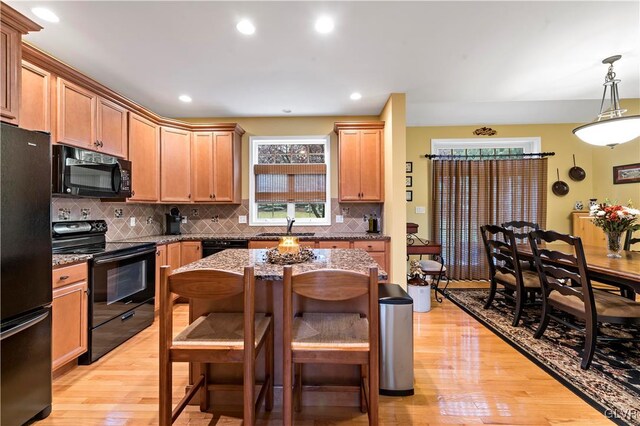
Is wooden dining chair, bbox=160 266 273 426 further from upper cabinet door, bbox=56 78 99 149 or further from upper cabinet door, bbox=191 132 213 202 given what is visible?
upper cabinet door, bbox=191 132 213 202

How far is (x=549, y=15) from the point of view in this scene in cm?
217

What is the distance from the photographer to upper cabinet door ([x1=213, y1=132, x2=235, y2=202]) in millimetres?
4137

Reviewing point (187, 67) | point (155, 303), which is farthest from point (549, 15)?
point (155, 303)

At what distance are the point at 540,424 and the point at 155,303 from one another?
3506 mm

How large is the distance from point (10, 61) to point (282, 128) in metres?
→ 3.04

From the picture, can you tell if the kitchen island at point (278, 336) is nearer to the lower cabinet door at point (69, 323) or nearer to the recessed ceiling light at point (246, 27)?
the lower cabinet door at point (69, 323)

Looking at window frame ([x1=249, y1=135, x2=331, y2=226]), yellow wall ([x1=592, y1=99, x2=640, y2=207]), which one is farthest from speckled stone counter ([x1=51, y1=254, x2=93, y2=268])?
yellow wall ([x1=592, y1=99, x2=640, y2=207])

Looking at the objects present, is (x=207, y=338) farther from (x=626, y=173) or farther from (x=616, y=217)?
(x=626, y=173)

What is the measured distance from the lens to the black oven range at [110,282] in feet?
7.73

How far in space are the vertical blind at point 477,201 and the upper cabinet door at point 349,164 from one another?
1.72 m

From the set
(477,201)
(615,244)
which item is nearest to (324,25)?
(615,244)

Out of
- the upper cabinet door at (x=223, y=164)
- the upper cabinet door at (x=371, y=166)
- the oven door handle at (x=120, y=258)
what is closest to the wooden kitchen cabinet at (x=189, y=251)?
the oven door handle at (x=120, y=258)

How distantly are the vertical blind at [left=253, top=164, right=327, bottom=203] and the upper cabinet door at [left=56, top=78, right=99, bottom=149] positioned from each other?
6.78 feet

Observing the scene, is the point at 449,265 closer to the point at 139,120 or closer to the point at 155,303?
the point at 155,303
